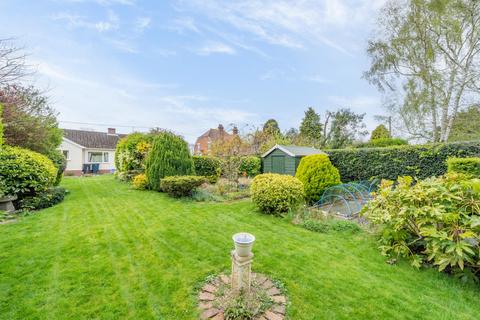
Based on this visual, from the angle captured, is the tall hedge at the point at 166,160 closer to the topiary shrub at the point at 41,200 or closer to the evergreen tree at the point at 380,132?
the topiary shrub at the point at 41,200

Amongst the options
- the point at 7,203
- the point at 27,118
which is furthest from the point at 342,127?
the point at 7,203

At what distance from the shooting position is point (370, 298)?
9.48 ft

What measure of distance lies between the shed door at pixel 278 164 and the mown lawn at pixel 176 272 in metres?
6.65

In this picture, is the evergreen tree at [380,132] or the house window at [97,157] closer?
the evergreen tree at [380,132]

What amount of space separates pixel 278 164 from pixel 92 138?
23520mm

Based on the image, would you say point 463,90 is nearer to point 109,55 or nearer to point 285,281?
point 285,281

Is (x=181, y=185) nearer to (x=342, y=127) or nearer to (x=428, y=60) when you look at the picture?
(x=428, y=60)

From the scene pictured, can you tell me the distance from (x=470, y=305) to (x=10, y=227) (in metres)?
8.57

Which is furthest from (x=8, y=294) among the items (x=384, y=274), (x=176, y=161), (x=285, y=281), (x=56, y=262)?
(x=176, y=161)

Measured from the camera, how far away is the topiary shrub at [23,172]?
19.3 ft

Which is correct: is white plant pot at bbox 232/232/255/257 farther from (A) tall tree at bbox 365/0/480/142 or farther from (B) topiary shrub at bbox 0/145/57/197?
(A) tall tree at bbox 365/0/480/142

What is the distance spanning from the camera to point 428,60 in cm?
1356

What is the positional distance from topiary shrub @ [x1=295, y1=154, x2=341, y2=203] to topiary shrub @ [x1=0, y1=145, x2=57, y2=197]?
8.55 metres

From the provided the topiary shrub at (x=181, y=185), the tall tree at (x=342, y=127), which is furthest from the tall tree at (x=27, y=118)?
the tall tree at (x=342, y=127)
